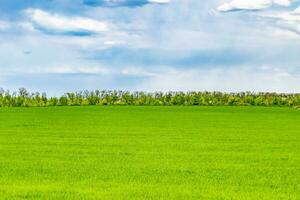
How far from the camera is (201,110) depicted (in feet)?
148

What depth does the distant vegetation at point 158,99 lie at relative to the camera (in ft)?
164

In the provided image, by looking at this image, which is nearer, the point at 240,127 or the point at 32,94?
the point at 240,127

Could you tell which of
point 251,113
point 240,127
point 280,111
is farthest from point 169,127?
point 280,111

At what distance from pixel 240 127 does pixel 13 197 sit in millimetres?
20615

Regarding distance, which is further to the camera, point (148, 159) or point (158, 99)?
point (158, 99)

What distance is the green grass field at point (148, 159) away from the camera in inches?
484

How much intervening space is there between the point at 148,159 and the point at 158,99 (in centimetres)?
3458

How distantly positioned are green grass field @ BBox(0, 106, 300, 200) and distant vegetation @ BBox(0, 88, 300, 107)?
14728 mm

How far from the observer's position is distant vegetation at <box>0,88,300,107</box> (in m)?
49.8

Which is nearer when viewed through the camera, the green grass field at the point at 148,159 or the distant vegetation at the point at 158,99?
the green grass field at the point at 148,159

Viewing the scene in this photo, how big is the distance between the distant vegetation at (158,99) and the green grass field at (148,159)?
580 inches

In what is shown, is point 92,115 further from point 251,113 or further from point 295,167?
point 295,167

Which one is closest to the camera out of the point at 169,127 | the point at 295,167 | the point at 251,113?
the point at 295,167

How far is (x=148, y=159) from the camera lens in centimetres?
1734
